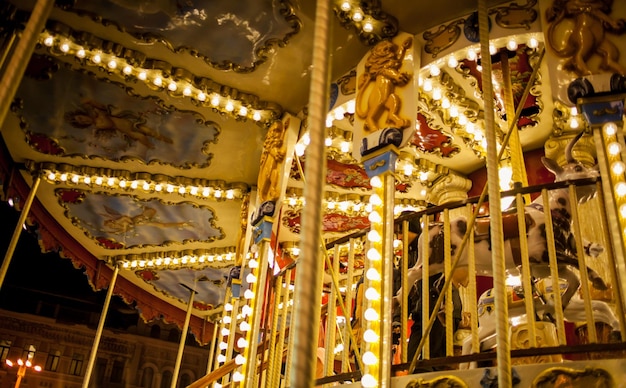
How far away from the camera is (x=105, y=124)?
22.0ft

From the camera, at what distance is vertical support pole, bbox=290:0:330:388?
1.07 metres

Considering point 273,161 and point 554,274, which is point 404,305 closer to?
point 554,274

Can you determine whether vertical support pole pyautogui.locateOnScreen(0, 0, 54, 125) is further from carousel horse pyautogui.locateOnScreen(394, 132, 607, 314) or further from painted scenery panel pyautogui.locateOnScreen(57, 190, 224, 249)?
painted scenery panel pyautogui.locateOnScreen(57, 190, 224, 249)

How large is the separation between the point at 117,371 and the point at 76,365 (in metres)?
1.25

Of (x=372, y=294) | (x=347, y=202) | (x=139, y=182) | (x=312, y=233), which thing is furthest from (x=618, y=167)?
(x=139, y=182)

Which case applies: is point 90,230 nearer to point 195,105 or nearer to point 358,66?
point 195,105

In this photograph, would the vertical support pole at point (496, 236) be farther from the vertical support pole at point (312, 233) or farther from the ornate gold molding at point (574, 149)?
the ornate gold molding at point (574, 149)

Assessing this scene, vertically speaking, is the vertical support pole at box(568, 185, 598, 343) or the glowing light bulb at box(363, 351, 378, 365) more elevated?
the vertical support pole at box(568, 185, 598, 343)

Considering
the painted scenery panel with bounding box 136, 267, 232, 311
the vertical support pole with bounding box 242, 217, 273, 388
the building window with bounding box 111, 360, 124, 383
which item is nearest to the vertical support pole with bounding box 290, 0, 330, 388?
the vertical support pole with bounding box 242, 217, 273, 388

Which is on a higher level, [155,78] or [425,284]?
[155,78]

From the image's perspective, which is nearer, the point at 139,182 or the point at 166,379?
the point at 139,182

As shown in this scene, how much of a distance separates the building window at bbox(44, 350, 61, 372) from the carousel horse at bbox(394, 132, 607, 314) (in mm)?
15653

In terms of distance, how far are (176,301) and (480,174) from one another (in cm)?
705

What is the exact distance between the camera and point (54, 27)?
17.1 ft
